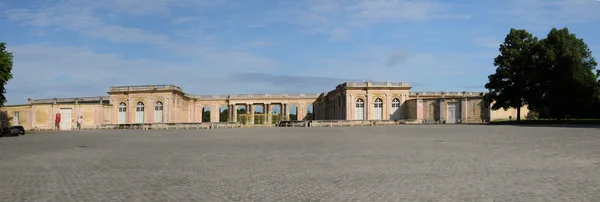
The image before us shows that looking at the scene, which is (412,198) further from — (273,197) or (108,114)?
(108,114)

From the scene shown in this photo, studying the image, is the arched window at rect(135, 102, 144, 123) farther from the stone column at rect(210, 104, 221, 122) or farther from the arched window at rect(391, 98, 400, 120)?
the arched window at rect(391, 98, 400, 120)

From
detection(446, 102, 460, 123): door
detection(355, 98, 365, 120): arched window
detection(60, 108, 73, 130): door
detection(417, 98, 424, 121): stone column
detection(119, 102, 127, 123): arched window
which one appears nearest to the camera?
detection(60, 108, 73, 130): door

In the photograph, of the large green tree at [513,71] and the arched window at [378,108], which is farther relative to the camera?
the arched window at [378,108]

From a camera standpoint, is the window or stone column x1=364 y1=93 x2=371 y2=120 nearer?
the window

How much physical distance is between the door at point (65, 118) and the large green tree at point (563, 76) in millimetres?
47669

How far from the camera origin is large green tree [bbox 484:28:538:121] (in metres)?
43.1

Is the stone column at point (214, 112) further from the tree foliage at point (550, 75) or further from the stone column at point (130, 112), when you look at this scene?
the tree foliage at point (550, 75)

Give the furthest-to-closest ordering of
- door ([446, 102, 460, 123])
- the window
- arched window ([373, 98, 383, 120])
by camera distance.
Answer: arched window ([373, 98, 383, 120])
door ([446, 102, 460, 123])
the window

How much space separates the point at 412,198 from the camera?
256 inches

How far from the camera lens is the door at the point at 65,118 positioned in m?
53.9

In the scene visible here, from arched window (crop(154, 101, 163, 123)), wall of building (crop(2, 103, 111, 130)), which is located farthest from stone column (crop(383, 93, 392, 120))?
wall of building (crop(2, 103, 111, 130))

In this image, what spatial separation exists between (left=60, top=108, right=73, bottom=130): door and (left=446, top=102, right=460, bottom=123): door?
43.9 meters

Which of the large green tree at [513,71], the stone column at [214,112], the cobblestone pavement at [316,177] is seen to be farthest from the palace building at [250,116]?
the cobblestone pavement at [316,177]

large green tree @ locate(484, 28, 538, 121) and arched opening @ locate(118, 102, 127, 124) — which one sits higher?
A: large green tree @ locate(484, 28, 538, 121)
